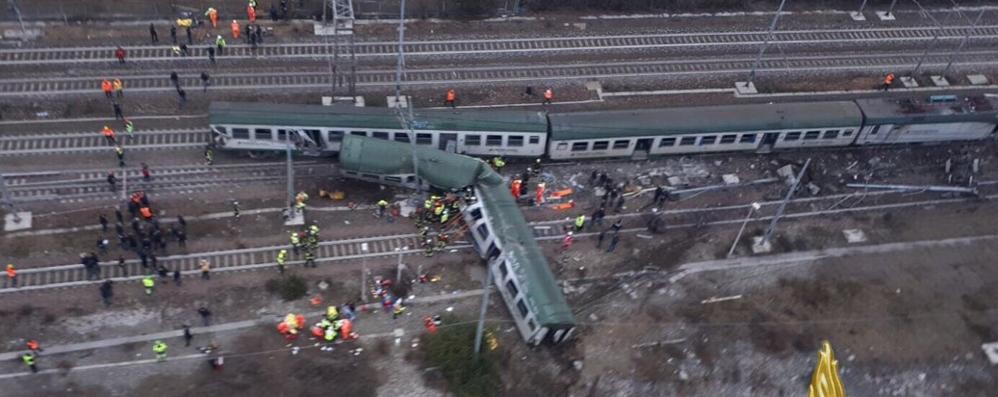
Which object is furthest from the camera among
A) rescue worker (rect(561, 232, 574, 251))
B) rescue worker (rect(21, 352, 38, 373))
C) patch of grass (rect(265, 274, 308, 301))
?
rescue worker (rect(561, 232, 574, 251))

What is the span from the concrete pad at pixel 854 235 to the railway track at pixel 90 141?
35.6 meters

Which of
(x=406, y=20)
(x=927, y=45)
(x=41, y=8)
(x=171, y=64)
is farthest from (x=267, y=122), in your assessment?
(x=927, y=45)

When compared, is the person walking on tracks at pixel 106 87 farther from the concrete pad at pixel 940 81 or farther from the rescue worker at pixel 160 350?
the concrete pad at pixel 940 81

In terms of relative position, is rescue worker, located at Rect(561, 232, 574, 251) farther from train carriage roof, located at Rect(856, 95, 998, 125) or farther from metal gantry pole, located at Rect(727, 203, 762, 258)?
train carriage roof, located at Rect(856, 95, 998, 125)

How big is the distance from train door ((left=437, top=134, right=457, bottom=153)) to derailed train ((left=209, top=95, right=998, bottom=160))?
54 mm

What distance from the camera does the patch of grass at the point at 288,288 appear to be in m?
38.9

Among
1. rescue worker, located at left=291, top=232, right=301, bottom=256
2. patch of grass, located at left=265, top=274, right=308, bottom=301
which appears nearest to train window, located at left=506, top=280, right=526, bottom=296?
patch of grass, located at left=265, top=274, right=308, bottom=301

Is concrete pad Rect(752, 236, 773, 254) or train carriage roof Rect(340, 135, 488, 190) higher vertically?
train carriage roof Rect(340, 135, 488, 190)

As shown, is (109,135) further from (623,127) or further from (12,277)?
(623,127)

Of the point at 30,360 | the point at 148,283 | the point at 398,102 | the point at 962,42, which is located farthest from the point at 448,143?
the point at 962,42

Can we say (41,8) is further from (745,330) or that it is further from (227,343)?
(745,330)

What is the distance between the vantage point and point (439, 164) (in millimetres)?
42219

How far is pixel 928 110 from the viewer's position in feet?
162

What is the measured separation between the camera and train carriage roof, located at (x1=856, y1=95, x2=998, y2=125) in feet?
160
